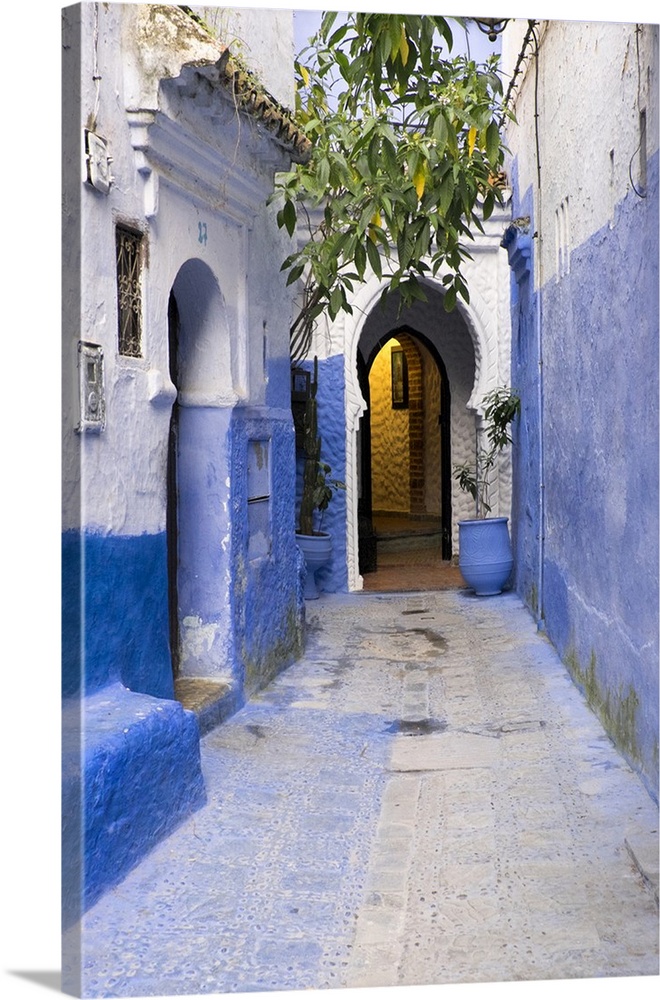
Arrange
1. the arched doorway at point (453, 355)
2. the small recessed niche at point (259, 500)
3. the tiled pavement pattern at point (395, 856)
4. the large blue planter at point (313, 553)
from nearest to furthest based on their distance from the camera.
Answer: the tiled pavement pattern at point (395, 856) → the small recessed niche at point (259, 500) → the large blue planter at point (313, 553) → the arched doorway at point (453, 355)

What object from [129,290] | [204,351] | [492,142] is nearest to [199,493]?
[204,351]

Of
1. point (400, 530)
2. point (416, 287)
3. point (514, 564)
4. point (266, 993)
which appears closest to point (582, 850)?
point (266, 993)

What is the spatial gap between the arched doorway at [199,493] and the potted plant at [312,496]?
3.76 meters

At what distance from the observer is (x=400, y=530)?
13938 mm

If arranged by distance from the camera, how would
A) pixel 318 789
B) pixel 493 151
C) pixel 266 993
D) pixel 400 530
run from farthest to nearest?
pixel 400 530 → pixel 318 789 → pixel 493 151 → pixel 266 993

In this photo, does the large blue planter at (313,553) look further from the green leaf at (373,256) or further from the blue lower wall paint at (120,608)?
the green leaf at (373,256)

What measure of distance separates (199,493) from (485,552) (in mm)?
4137

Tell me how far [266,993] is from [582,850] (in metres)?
1.42

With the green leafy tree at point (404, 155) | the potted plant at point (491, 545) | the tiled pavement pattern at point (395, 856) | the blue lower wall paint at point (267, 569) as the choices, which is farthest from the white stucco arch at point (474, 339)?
the green leafy tree at point (404, 155)

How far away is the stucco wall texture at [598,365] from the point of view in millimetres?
4473

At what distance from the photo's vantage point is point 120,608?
4.36 meters

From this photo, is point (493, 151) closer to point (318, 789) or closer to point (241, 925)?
point (318, 789)

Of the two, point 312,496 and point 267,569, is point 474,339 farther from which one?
point 267,569

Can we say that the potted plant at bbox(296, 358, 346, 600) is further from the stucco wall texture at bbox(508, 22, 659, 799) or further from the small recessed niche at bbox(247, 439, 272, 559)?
the small recessed niche at bbox(247, 439, 272, 559)
